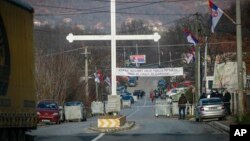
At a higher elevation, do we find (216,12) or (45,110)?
(216,12)

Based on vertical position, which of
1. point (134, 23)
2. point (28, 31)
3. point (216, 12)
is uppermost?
point (134, 23)

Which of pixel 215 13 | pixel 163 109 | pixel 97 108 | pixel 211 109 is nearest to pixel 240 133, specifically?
pixel 215 13

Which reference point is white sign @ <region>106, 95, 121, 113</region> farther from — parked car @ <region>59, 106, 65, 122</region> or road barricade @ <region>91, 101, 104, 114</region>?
road barricade @ <region>91, 101, 104, 114</region>

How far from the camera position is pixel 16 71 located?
657 inches

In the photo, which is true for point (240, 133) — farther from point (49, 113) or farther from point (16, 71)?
point (49, 113)

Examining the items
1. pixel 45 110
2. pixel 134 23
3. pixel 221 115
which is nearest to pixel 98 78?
pixel 134 23

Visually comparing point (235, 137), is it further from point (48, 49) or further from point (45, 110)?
point (48, 49)

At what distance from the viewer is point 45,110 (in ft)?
151

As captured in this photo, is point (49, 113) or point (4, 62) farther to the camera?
point (49, 113)

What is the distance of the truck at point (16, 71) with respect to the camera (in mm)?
15617

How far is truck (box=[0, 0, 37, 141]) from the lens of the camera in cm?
1562

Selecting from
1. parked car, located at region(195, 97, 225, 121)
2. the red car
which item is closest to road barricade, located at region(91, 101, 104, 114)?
the red car

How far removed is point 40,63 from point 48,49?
20.7m

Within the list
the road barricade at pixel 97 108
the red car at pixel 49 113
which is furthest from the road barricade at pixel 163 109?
the road barricade at pixel 97 108
